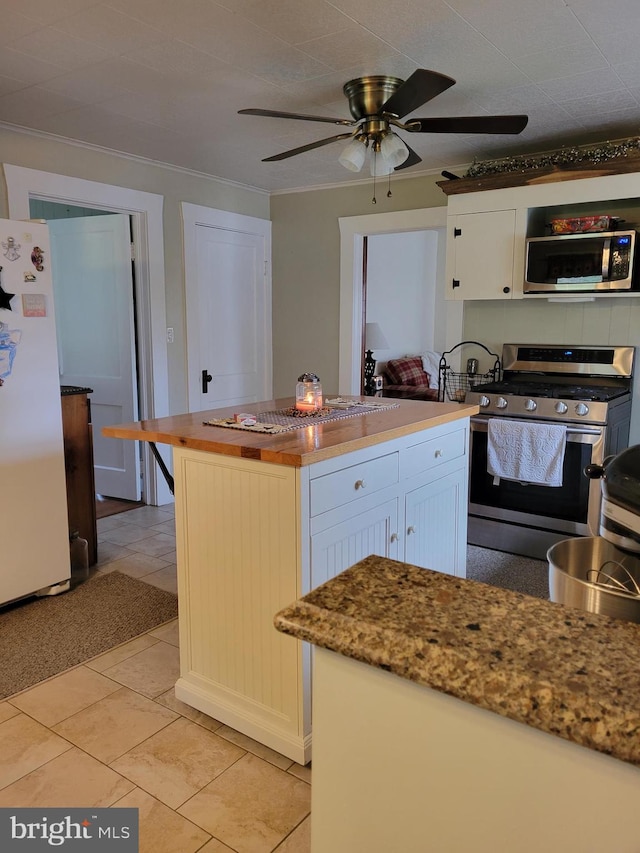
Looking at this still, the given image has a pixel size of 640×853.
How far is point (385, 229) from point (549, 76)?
182cm

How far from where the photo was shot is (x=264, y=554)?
75.0 inches

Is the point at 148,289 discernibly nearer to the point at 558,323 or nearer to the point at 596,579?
the point at 558,323

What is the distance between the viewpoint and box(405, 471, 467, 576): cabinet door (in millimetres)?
2447

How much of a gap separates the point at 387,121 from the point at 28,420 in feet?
6.55

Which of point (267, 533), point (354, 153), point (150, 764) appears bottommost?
point (150, 764)

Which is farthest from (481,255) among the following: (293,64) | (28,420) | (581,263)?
(28,420)

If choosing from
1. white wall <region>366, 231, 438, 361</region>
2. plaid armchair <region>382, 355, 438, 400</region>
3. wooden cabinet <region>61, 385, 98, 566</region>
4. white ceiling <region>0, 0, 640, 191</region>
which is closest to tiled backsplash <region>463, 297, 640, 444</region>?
white ceiling <region>0, 0, 640, 191</region>

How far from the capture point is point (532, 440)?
3.33 meters

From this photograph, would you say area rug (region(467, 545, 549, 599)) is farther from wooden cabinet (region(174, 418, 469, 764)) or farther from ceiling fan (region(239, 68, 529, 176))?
ceiling fan (region(239, 68, 529, 176))

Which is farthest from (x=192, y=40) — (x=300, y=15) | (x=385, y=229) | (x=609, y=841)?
(x=609, y=841)

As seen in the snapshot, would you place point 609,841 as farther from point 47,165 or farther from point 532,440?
point 47,165

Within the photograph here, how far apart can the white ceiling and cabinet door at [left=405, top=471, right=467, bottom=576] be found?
168 cm

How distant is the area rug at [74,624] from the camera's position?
2451 mm

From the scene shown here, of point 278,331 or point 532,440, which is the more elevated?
point 278,331
